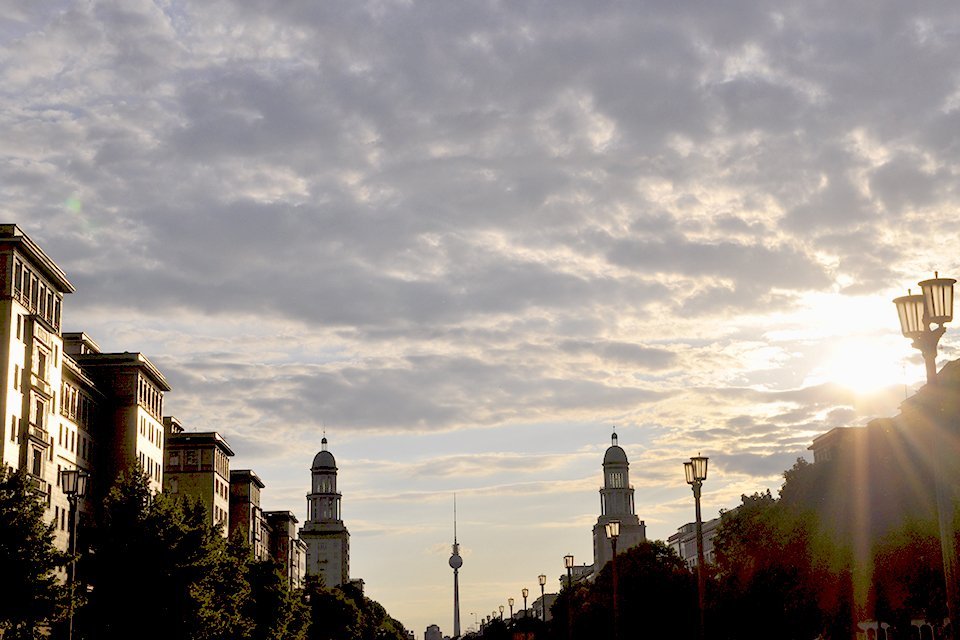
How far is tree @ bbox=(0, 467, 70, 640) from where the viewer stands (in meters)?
50.8

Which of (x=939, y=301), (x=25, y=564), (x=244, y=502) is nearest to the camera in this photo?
(x=939, y=301)

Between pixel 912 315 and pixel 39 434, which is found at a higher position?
pixel 39 434

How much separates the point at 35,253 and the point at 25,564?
35489 millimetres

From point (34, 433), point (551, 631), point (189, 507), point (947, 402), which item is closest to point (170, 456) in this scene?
point (551, 631)

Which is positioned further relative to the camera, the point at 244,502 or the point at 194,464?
the point at 244,502

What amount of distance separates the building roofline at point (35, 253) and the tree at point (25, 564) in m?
28.3

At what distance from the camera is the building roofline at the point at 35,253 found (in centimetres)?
7806

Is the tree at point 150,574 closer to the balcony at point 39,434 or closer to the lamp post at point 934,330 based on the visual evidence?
the balcony at point 39,434

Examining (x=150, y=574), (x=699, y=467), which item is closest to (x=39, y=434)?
(x=150, y=574)

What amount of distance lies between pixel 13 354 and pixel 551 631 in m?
78.9

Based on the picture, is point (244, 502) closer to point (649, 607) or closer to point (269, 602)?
point (269, 602)

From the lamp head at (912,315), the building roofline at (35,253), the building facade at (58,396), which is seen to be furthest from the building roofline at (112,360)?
the lamp head at (912,315)

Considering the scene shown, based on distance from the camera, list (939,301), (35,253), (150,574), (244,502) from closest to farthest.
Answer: (939,301) < (150,574) < (35,253) < (244,502)

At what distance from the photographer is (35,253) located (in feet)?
268
